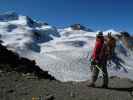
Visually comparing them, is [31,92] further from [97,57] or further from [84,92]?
[97,57]

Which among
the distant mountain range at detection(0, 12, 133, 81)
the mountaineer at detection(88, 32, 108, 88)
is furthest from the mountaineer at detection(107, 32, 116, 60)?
the distant mountain range at detection(0, 12, 133, 81)

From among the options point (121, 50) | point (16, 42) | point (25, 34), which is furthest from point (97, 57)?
point (25, 34)

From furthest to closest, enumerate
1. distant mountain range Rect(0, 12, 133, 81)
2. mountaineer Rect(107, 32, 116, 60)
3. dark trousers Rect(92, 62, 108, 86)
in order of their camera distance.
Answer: distant mountain range Rect(0, 12, 133, 81)
dark trousers Rect(92, 62, 108, 86)
mountaineer Rect(107, 32, 116, 60)

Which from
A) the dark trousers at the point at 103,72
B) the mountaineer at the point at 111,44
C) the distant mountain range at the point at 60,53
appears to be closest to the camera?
the mountaineer at the point at 111,44

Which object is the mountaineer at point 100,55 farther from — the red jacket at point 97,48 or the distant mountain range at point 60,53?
the distant mountain range at point 60,53

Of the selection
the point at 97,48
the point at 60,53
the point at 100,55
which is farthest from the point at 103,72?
the point at 60,53

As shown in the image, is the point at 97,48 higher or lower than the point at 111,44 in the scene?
lower

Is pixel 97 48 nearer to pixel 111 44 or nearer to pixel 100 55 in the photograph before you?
pixel 100 55

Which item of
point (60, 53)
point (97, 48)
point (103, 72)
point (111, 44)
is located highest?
point (111, 44)

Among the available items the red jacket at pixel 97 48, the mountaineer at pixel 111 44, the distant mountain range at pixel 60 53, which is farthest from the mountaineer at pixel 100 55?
the distant mountain range at pixel 60 53

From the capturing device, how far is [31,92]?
31.2 ft

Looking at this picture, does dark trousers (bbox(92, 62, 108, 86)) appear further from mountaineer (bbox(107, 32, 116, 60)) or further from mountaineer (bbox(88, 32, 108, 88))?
mountaineer (bbox(107, 32, 116, 60))

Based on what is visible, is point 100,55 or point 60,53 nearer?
point 100,55

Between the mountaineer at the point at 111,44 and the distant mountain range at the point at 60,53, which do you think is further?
the distant mountain range at the point at 60,53
